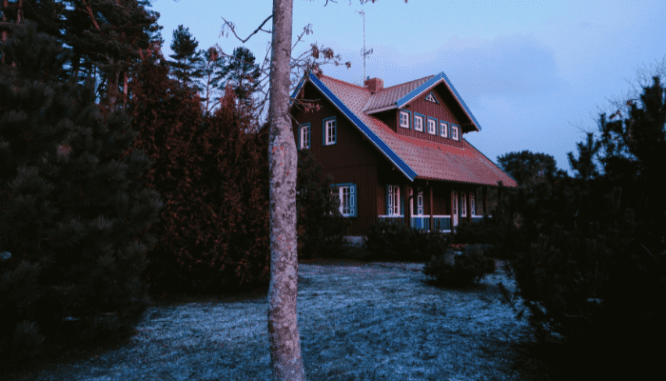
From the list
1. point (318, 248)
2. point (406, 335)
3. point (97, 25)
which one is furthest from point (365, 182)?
point (97, 25)

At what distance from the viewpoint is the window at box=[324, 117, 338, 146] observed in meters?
19.6

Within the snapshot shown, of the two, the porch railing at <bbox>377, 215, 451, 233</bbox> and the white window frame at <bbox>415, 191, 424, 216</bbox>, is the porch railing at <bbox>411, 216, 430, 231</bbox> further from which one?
the white window frame at <bbox>415, 191, 424, 216</bbox>

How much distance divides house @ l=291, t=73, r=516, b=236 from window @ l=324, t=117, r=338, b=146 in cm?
5

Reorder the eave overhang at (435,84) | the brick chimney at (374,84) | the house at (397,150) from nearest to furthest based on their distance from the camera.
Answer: the house at (397,150)
the eave overhang at (435,84)
the brick chimney at (374,84)

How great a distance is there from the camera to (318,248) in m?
14.1

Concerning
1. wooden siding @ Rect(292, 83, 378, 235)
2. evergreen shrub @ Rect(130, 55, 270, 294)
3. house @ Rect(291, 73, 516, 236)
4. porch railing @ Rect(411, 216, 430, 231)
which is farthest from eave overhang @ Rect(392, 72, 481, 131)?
evergreen shrub @ Rect(130, 55, 270, 294)

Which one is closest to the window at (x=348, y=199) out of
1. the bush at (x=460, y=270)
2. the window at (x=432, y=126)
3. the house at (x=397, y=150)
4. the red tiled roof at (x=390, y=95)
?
the house at (x=397, y=150)

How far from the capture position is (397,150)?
17.1 metres

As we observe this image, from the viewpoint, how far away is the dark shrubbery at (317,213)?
13216mm

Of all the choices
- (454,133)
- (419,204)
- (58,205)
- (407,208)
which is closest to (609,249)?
(58,205)

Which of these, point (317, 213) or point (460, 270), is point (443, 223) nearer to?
point (317, 213)

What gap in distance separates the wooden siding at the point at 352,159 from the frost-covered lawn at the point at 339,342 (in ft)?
33.6

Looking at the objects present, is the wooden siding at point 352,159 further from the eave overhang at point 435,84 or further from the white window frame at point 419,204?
the white window frame at point 419,204

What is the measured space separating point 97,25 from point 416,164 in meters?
19.0
